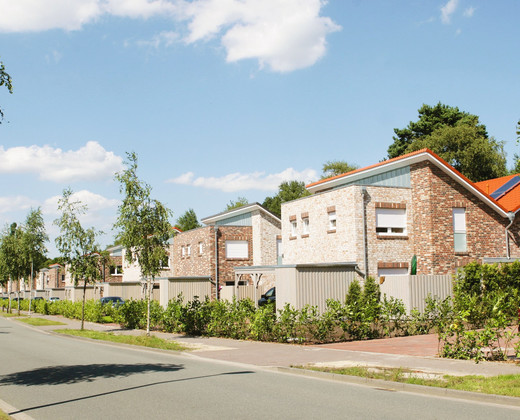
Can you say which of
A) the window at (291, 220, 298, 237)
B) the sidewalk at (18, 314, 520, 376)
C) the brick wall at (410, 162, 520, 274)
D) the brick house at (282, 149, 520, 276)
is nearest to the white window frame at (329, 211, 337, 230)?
the brick house at (282, 149, 520, 276)

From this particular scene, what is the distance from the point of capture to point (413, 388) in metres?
10.0

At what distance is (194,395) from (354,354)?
6538 mm

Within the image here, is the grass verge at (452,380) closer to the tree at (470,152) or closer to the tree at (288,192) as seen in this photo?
the tree at (470,152)

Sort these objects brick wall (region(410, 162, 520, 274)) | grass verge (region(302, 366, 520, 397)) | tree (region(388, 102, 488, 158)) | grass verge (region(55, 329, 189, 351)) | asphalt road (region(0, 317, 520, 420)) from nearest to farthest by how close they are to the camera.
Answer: asphalt road (region(0, 317, 520, 420)) < grass verge (region(302, 366, 520, 397)) < grass verge (region(55, 329, 189, 351)) < brick wall (region(410, 162, 520, 274)) < tree (region(388, 102, 488, 158))

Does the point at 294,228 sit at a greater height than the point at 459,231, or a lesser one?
greater

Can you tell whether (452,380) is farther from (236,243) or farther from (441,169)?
(236,243)

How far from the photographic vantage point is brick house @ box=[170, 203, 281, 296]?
39.1m

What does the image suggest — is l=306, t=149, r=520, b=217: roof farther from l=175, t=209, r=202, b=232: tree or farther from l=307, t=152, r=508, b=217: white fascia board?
l=175, t=209, r=202, b=232: tree

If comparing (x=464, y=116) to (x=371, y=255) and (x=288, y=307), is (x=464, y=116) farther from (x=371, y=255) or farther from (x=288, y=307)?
(x=288, y=307)

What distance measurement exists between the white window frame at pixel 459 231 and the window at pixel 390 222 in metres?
2.53

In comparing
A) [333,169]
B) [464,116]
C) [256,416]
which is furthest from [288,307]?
[333,169]

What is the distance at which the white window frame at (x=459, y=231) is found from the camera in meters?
27.8

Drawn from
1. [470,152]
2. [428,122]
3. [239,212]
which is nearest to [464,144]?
[470,152]

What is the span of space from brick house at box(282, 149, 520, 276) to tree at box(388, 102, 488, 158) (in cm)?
2721
